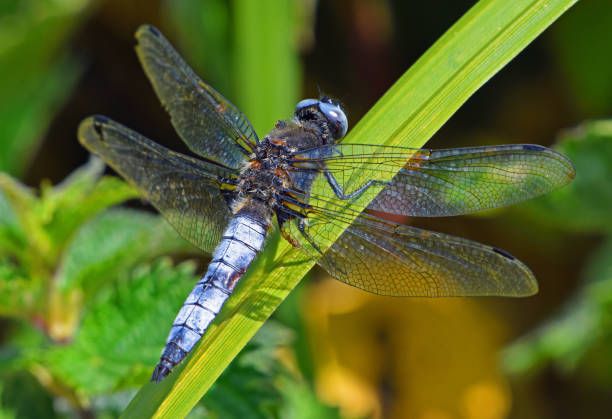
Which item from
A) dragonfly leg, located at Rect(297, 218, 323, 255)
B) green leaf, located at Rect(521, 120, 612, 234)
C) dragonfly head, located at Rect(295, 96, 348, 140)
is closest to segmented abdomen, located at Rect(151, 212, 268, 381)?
dragonfly leg, located at Rect(297, 218, 323, 255)

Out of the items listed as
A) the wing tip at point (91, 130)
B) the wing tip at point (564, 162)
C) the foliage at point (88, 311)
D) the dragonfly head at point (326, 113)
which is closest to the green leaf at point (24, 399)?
the foliage at point (88, 311)

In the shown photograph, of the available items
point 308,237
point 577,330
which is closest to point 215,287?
point 308,237

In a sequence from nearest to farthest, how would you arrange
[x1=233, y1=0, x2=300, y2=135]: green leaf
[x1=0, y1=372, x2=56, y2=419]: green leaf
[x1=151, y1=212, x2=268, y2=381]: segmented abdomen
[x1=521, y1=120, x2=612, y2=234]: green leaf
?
[x1=151, y1=212, x2=268, y2=381]: segmented abdomen
[x1=0, y1=372, x2=56, y2=419]: green leaf
[x1=521, y1=120, x2=612, y2=234]: green leaf
[x1=233, y1=0, x2=300, y2=135]: green leaf

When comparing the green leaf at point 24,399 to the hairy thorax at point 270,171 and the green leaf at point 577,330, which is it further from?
the green leaf at point 577,330

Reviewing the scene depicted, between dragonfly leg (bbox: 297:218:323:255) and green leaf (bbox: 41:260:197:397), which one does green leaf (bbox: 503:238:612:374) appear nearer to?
dragonfly leg (bbox: 297:218:323:255)

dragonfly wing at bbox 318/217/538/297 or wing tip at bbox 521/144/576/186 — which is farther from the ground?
wing tip at bbox 521/144/576/186

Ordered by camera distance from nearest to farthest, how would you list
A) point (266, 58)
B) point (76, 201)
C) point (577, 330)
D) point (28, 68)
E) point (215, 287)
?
1. point (215, 287)
2. point (76, 201)
3. point (577, 330)
4. point (266, 58)
5. point (28, 68)

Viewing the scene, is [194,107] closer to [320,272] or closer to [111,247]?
[111,247]

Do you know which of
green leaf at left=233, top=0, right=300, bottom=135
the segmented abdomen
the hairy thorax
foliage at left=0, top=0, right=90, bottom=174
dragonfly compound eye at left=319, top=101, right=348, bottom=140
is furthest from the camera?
foliage at left=0, top=0, right=90, bottom=174
